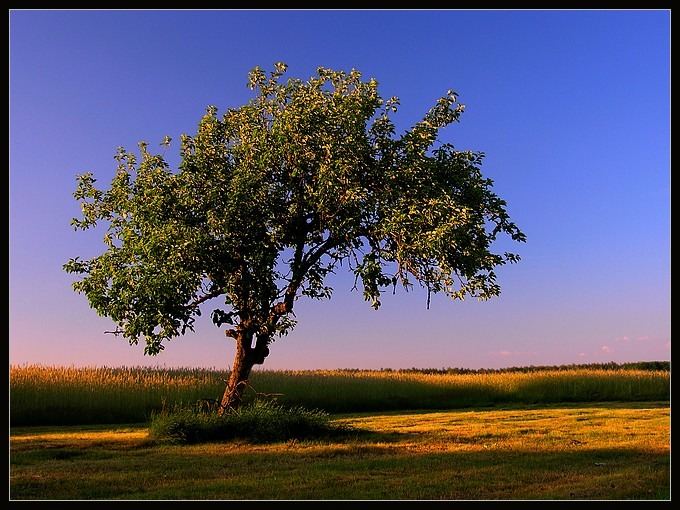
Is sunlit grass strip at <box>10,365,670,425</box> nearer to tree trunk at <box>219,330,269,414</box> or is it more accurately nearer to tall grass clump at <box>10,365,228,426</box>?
tall grass clump at <box>10,365,228,426</box>

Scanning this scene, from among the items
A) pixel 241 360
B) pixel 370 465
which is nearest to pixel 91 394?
pixel 241 360

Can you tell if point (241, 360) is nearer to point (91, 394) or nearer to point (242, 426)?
point (242, 426)

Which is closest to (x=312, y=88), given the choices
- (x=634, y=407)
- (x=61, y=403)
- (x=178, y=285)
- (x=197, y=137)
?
(x=197, y=137)

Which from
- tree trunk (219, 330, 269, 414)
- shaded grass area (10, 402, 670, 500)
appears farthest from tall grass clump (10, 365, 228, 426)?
tree trunk (219, 330, 269, 414)

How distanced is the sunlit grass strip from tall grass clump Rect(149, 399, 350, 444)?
1.93 m

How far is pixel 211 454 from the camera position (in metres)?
18.8

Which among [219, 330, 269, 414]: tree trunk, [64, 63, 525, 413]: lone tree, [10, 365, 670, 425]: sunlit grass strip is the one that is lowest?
[10, 365, 670, 425]: sunlit grass strip

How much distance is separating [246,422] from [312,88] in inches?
458

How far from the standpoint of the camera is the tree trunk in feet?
78.8

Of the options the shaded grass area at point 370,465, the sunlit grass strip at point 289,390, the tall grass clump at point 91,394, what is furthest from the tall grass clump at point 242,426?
the tall grass clump at point 91,394

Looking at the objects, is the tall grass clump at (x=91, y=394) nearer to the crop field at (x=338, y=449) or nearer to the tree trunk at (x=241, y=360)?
the crop field at (x=338, y=449)

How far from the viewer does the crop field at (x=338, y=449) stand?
13.8 meters

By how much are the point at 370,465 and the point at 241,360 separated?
892 centimetres
